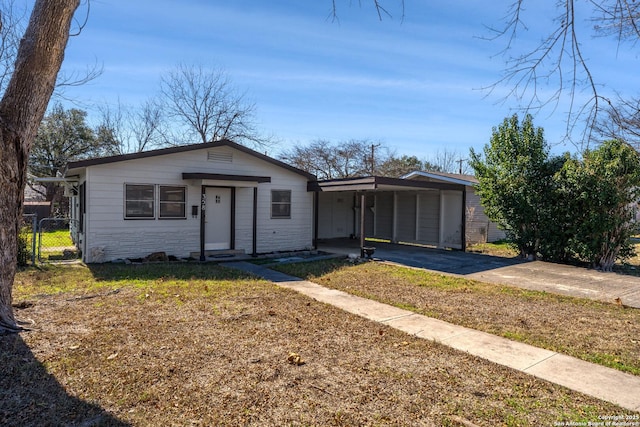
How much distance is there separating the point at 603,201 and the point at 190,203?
1079cm

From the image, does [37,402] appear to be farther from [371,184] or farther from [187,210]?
[371,184]

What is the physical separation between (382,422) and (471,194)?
1445cm

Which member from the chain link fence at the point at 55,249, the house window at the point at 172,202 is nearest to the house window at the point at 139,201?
the house window at the point at 172,202

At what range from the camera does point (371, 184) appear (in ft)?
37.4

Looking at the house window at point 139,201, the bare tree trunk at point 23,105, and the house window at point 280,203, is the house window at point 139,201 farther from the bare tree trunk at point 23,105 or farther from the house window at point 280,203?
the bare tree trunk at point 23,105

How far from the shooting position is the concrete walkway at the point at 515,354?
3.43 meters

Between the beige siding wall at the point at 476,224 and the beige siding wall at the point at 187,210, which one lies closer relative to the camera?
the beige siding wall at the point at 187,210

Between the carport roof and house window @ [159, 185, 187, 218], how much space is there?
4268 mm

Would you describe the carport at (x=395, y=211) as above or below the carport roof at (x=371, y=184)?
below

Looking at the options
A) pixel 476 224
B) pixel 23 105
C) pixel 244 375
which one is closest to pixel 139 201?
pixel 23 105

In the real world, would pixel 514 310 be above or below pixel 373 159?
below

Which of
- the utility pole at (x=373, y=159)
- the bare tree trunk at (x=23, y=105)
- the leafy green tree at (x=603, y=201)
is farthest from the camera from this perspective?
the utility pole at (x=373, y=159)

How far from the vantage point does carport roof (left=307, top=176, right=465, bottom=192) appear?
1148 cm

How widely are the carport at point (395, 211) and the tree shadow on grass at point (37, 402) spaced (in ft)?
29.9
